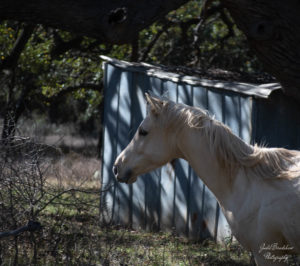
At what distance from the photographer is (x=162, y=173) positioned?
6.94m

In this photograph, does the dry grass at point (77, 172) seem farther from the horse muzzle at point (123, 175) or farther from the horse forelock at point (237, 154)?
the horse forelock at point (237, 154)

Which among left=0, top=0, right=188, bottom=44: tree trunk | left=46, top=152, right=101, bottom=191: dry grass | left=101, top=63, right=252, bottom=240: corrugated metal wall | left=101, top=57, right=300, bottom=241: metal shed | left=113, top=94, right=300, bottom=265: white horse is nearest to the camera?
left=113, top=94, right=300, bottom=265: white horse

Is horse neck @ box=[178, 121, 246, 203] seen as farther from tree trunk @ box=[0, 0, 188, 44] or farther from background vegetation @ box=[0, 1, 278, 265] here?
tree trunk @ box=[0, 0, 188, 44]

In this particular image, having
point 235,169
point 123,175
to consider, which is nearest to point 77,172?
point 123,175

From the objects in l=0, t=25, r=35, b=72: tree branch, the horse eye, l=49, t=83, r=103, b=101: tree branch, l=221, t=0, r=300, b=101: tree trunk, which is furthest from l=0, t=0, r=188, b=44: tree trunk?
l=49, t=83, r=103, b=101: tree branch

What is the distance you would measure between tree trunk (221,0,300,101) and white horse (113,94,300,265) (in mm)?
1413

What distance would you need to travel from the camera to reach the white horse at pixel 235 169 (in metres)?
3.44

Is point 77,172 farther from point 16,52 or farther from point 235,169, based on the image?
point 235,169

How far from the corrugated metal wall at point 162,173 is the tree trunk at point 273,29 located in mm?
1004

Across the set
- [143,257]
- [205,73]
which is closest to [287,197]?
[143,257]

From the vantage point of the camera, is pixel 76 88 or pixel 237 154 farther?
pixel 76 88

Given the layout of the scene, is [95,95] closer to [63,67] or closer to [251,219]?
[63,67]

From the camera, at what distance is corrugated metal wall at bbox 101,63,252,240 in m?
6.06

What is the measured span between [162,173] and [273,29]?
10.0 feet
